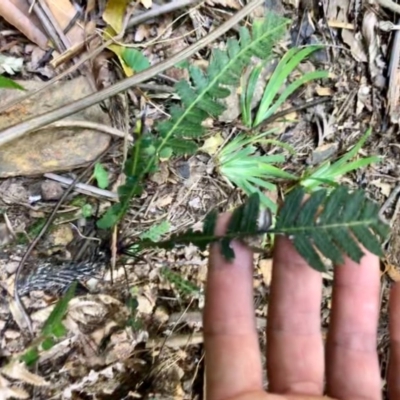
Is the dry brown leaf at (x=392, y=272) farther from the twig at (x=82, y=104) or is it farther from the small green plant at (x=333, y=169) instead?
the twig at (x=82, y=104)

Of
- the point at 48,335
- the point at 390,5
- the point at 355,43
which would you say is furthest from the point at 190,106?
the point at 390,5

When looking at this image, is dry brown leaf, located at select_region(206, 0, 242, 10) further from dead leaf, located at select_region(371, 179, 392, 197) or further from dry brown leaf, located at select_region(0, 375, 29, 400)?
dry brown leaf, located at select_region(0, 375, 29, 400)

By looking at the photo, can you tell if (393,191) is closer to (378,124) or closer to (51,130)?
(378,124)

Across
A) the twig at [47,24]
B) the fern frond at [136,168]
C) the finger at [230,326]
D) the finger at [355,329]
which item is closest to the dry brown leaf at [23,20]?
the twig at [47,24]

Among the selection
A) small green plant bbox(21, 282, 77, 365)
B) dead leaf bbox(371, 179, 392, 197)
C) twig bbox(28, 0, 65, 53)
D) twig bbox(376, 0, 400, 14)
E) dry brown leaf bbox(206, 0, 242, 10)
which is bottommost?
small green plant bbox(21, 282, 77, 365)

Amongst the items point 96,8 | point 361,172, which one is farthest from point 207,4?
point 361,172

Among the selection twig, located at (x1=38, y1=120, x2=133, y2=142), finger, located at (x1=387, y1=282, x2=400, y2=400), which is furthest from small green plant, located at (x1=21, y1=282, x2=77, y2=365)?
finger, located at (x1=387, y1=282, x2=400, y2=400)

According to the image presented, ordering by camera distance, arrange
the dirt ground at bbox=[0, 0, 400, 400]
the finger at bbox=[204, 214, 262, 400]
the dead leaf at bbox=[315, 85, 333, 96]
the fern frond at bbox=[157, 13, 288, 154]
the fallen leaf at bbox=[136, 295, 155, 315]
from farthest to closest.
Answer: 1. the dead leaf at bbox=[315, 85, 333, 96]
2. the fallen leaf at bbox=[136, 295, 155, 315]
3. the dirt ground at bbox=[0, 0, 400, 400]
4. the fern frond at bbox=[157, 13, 288, 154]
5. the finger at bbox=[204, 214, 262, 400]

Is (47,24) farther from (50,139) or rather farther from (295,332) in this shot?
(295,332)
